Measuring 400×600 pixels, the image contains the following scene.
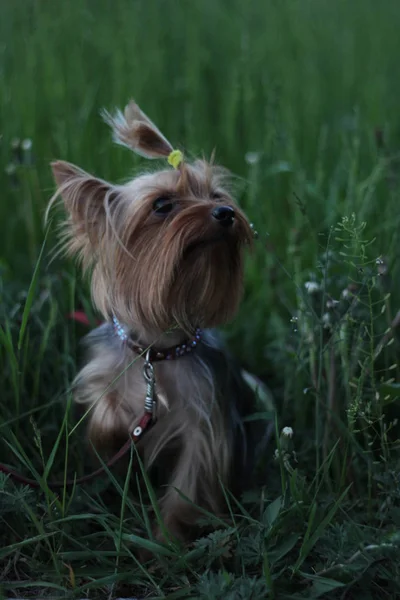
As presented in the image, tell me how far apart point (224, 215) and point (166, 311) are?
13.8 inches

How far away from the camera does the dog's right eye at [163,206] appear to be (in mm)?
2229

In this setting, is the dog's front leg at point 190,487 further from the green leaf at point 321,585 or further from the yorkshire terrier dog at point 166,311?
the green leaf at point 321,585

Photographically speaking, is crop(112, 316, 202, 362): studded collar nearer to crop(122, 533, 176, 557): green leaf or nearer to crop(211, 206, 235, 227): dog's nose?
crop(211, 206, 235, 227): dog's nose

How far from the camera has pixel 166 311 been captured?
7.38ft

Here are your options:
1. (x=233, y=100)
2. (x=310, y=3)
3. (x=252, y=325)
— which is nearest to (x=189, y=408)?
(x=252, y=325)

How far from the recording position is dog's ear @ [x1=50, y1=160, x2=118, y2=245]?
220cm

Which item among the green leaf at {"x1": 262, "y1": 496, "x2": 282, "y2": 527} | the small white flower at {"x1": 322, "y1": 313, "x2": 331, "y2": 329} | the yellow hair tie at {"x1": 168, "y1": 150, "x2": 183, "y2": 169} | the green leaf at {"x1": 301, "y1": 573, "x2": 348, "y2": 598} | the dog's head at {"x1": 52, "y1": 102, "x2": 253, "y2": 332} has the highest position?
the yellow hair tie at {"x1": 168, "y1": 150, "x2": 183, "y2": 169}

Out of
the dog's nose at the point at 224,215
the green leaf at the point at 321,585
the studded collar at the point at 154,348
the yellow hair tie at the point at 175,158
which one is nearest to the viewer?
the green leaf at the point at 321,585

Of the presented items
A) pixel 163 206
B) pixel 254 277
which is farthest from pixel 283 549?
pixel 254 277

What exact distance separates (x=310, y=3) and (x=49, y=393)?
4552mm

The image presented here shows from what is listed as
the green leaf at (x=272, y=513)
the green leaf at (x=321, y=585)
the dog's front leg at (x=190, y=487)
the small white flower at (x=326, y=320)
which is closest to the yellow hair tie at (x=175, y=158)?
the small white flower at (x=326, y=320)

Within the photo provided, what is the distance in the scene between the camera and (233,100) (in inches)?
160

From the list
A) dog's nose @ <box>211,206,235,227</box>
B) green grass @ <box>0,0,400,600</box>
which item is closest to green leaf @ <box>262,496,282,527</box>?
green grass @ <box>0,0,400,600</box>

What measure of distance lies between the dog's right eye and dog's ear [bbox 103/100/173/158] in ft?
0.78
